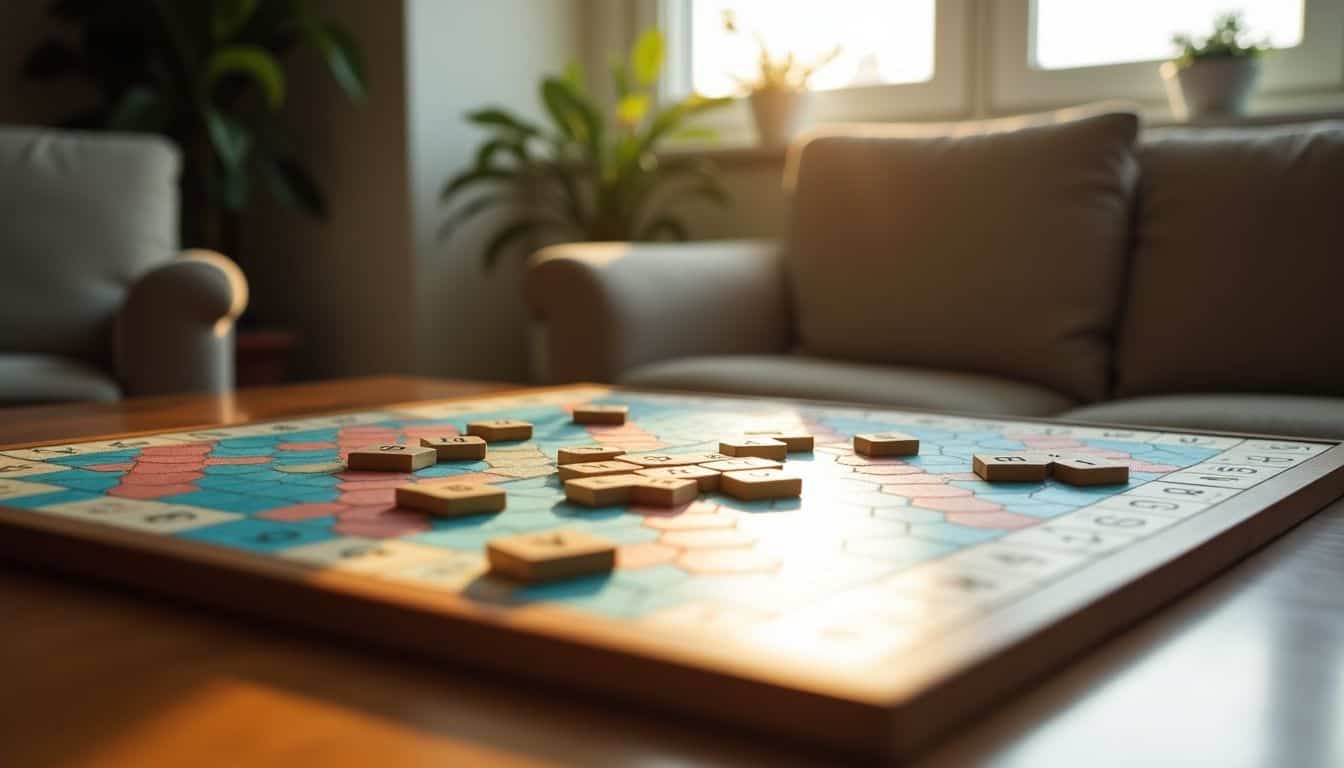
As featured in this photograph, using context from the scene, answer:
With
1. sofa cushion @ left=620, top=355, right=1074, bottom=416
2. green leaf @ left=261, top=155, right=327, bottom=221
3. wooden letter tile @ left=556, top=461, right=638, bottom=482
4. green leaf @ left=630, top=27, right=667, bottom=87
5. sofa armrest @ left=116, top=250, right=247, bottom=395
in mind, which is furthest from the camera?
green leaf @ left=261, top=155, right=327, bottom=221

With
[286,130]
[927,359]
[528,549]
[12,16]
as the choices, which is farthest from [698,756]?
[12,16]

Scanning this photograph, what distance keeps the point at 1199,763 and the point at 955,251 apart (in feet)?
6.39

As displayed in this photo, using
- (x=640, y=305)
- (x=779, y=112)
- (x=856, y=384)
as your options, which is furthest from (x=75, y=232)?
(x=856, y=384)

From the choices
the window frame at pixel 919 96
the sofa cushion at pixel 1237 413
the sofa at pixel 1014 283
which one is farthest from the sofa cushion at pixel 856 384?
the window frame at pixel 919 96

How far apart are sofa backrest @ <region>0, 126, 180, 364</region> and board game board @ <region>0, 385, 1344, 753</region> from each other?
175 centimetres

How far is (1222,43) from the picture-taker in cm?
246

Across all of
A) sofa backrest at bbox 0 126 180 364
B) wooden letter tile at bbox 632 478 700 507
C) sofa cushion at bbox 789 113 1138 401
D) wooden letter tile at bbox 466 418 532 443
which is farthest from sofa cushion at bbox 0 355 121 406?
wooden letter tile at bbox 632 478 700 507

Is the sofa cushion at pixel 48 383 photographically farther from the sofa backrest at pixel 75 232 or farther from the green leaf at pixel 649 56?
the green leaf at pixel 649 56

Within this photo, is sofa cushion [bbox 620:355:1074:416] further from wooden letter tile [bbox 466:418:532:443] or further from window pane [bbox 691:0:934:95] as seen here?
window pane [bbox 691:0:934:95]

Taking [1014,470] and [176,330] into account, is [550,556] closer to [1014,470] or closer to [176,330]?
[1014,470]

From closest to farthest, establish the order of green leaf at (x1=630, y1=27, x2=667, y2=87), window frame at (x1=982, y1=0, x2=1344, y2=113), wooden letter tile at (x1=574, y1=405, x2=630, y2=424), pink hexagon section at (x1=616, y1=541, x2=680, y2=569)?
pink hexagon section at (x1=616, y1=541, x2=680, y2=569)
wooden letter tile at (x1=574, y1=405, x2=630, y2=424)
window frame at (x1=982, y1=0, x2=1344, y2=113)
green leaf at (x1=630, y1=27, x2=667, y2=87)

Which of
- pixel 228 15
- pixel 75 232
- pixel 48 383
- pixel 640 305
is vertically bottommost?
pixel 48 383

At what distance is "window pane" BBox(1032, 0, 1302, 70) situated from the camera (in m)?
2.62

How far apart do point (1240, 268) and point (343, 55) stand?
7.28 feet
